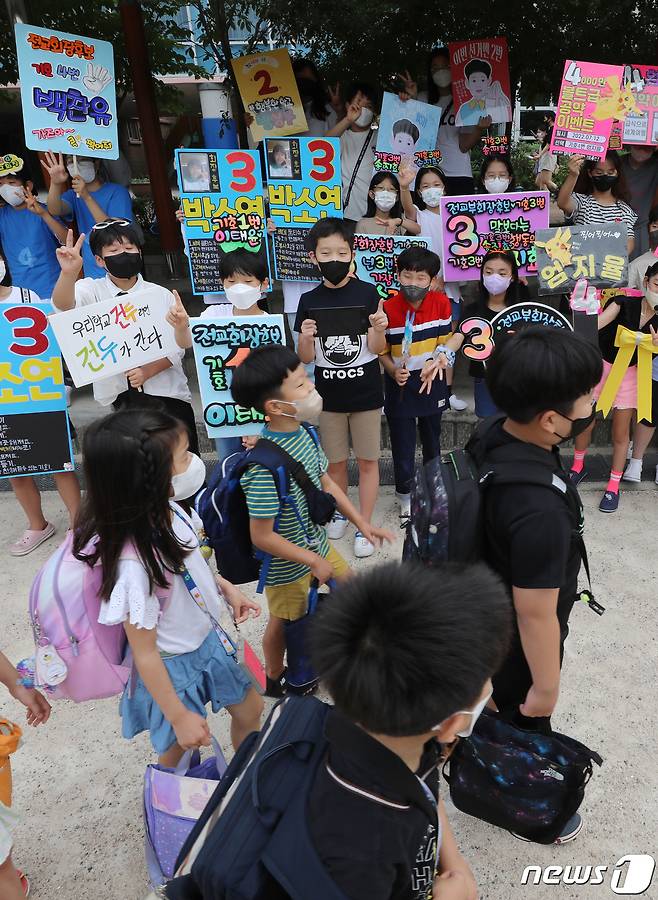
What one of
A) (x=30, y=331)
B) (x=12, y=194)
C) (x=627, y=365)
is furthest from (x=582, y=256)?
(x=12, y=194)

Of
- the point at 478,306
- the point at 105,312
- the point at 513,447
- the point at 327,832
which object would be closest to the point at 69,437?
the point at 105,312

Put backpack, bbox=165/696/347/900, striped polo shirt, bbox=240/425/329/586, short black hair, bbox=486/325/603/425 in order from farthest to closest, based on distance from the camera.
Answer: striped polo shirt, bbox=240/425/329/586
short black hair, bbox=486/325/603/425
backpack, bbox=165/696/347/900

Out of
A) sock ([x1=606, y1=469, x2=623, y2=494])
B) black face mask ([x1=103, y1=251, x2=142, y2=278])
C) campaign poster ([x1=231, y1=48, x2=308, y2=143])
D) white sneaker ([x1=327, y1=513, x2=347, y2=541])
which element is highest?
campaign poster ([x1=231, y1=48, x2=308, y2=143])

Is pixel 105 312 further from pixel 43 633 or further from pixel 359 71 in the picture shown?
pixel 359 71

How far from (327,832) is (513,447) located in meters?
1.01

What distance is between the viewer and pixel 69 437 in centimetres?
379

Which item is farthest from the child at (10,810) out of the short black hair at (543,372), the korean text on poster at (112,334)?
the korean text on poster at (112,334)

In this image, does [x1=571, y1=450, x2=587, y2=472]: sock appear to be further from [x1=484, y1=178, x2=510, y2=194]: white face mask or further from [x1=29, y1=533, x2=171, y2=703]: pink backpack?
[x1=29, y1=533, x2=171, y2=703]: pink backpack

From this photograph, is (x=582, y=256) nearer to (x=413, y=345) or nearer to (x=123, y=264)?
(x=413, y=345)

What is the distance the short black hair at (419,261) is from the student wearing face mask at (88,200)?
7.03 ft

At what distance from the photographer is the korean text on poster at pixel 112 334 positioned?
3.21 metres

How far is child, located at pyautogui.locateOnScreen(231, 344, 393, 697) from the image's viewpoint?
86.4 inches

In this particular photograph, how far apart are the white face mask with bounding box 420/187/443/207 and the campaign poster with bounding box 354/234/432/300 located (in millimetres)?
584

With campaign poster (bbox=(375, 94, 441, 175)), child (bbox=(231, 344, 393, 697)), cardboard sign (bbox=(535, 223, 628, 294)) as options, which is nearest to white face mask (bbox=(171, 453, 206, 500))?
child (bbox=(231, 344, 393, 697))
